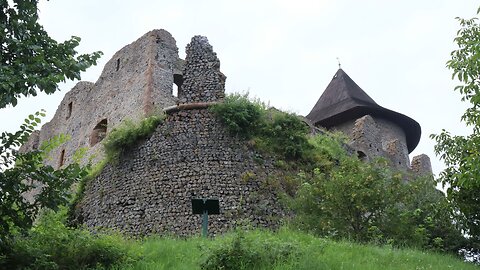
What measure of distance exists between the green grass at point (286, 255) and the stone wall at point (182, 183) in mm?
3268

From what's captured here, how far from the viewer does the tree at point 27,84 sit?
324 inches

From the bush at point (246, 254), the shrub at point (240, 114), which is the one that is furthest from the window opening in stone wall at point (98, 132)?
the bush at point (246, 254)

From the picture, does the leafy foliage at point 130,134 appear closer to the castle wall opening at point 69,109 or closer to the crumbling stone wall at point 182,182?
the crumbling stone wall at point 182,182

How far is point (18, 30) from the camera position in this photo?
886cm

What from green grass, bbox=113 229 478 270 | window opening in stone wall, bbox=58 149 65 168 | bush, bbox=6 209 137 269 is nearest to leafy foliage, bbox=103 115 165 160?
green grass, bbox=113 229 478 270

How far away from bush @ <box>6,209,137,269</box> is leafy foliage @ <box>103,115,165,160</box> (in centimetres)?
614

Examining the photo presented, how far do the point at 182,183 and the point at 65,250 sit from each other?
18.8 feet

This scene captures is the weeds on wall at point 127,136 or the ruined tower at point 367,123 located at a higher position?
the ruined tower at point 367,123

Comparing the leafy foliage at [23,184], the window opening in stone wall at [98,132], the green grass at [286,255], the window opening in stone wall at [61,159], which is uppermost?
the window opening in stone wall at [98,132]

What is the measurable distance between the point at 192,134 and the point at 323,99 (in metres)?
14.7

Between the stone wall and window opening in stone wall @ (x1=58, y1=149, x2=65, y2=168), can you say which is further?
window opening in stone wall @ (x1=58, y1=149, x2=65, y2=168)

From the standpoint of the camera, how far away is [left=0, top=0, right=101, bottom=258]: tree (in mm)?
8227

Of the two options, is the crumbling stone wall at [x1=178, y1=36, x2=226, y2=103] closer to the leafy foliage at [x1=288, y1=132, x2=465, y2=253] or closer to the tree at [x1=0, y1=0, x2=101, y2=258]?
the leafy foliage at [x1=288, y1=132, x2=465, y2=253]

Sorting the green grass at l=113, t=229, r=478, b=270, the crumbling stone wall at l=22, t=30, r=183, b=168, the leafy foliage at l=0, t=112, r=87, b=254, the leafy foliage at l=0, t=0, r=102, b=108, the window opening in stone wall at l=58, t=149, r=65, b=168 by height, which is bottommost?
the green grass at l=113, t=229, r=478, b=270
